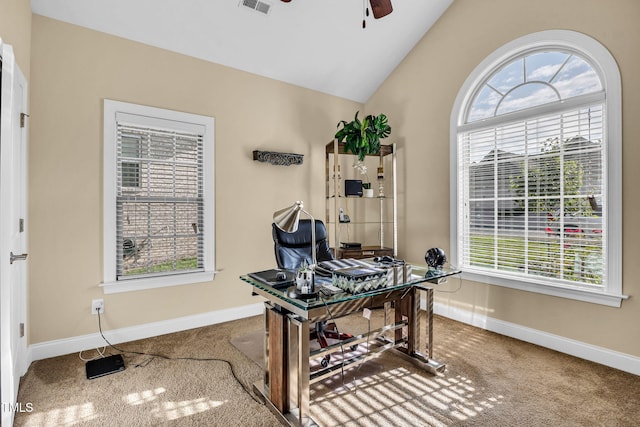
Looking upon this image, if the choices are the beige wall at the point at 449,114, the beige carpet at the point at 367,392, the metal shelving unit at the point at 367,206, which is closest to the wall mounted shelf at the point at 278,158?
the metal shelving unit at the point at 367,206

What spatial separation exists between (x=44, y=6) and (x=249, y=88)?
5.66 feet

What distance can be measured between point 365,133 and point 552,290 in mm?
2291

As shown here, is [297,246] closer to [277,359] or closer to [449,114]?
[277,359]

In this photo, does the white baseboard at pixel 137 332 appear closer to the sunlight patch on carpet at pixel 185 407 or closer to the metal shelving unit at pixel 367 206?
the sunlight patch on carpet at pixel 185 407

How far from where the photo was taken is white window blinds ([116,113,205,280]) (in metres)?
2.93

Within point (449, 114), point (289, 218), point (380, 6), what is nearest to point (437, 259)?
point (289, 218)

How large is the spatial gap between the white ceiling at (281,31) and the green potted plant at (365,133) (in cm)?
74

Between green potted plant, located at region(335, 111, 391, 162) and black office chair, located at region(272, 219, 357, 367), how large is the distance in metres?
1.24

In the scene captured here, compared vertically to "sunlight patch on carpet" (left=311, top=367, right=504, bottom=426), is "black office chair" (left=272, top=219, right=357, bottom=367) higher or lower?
higher

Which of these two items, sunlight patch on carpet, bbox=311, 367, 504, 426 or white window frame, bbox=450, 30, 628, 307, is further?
white window frame, bbox=450, 30, 628, 307

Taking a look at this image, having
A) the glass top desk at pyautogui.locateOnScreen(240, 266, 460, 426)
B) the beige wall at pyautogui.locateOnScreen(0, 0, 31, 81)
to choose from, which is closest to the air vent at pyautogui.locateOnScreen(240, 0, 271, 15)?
the beige wall at pyautogui.locateOnScreen(0, 0, 31, 81)

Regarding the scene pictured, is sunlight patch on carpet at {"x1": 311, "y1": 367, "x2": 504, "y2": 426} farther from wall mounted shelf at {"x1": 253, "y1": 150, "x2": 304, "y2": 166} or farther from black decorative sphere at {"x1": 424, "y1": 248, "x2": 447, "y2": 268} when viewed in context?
wall mounted shelf at {"x1": 253, "y1": 150, "x2": 304, "y2": 166}

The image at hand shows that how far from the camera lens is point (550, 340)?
2789 mm

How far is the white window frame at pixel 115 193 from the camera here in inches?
111
